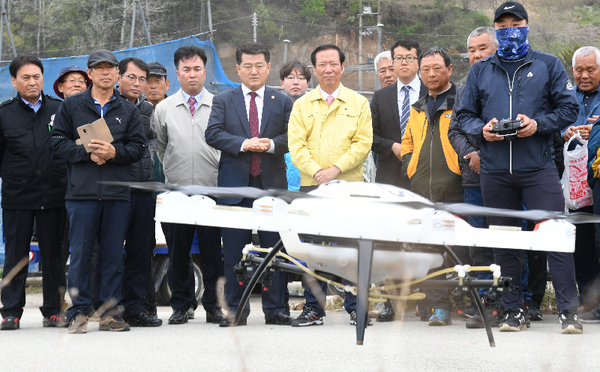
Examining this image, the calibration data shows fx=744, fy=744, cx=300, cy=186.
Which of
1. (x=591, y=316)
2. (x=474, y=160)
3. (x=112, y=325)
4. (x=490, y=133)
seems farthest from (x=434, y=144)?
(x=112, y=325)

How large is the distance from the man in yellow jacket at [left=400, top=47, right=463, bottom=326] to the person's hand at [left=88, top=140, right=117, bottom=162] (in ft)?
9.38

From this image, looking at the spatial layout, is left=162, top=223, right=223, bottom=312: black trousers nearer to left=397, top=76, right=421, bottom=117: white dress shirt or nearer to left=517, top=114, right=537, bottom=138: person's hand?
left=397, top=76, right=421, bottom=117: white dress shirt

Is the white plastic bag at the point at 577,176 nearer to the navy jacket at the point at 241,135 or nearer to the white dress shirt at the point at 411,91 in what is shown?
the white dress shirt at the point at 411,91

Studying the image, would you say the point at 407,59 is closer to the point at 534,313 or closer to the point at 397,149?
the point at 397,149

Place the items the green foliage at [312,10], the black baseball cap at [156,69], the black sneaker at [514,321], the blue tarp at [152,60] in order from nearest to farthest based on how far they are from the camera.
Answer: the black sneaker at [514,321] < the black baseball cap at [156,69] < the blue tarp at [152,60] < the green foliage at [312,10]

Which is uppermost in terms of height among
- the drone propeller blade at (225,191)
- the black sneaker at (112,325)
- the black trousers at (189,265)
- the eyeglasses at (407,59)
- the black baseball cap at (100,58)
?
the eyeglasses at (407,59)

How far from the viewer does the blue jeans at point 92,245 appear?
21.9ft

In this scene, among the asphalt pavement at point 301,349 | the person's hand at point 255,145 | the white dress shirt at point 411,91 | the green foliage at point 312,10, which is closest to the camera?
the asphalt pavement at point 301,349

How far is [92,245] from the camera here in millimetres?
6801

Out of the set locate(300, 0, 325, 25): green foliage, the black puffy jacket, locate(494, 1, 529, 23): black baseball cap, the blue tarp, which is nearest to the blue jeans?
the black puffy jacket

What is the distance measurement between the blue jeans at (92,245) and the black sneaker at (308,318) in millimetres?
1676

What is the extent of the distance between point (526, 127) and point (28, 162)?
4.60 m

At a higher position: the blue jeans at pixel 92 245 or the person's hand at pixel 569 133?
the person's hand at pixel 569 133

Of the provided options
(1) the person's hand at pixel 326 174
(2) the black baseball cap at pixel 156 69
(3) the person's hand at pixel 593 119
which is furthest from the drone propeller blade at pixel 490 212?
(2) the black baseball cap at pixel 156 69
